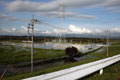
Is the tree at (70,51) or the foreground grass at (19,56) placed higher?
the tree at (70,51)

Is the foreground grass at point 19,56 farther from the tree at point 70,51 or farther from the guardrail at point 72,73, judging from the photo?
the guardrail at point 72,73

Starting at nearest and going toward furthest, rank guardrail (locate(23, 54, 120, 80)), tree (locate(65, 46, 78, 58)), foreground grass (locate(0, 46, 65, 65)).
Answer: guardrail (locate(23, 54, 120, 80))
foreground grass (locate(0, 46, 65, 65))
tree (locate(65, 46, 78, 58))

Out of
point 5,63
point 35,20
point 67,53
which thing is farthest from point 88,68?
point 67,53

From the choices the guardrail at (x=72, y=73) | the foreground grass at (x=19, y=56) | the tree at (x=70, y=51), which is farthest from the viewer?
the tree at (x=70, y=51)

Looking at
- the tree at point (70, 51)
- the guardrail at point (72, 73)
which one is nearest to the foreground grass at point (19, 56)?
the tree at point (70, 51)

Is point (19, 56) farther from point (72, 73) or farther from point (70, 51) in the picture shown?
point (72, 73)

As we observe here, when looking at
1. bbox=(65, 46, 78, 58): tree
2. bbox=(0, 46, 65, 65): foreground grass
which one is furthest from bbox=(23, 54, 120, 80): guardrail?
bbox=(65, 46, 78, 58): tree

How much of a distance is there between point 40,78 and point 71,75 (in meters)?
1.26

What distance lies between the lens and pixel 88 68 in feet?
15.4

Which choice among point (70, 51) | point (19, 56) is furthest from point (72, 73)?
point (70, 51)

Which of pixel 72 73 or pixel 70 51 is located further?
pixel 70 51

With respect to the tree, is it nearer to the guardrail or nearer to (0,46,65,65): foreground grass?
(0,46,65,65): foreground grass

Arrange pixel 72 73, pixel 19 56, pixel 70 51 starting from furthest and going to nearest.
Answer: pixel 70 51, pixel 19 56, pixel 72 73

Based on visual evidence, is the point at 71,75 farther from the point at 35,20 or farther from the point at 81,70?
the point at 35,20
